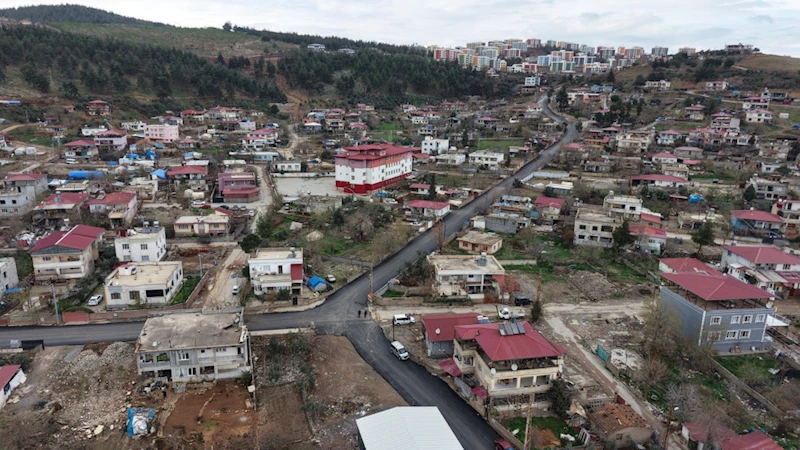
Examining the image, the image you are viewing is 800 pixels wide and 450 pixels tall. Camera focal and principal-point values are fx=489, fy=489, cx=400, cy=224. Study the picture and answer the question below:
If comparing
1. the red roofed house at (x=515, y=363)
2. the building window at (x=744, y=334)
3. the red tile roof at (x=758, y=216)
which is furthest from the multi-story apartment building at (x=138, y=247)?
the red tile roof at (x=758, y=216)

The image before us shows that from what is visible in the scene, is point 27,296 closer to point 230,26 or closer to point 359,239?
point 359,239

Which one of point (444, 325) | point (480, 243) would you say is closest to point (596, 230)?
point (480, 243)

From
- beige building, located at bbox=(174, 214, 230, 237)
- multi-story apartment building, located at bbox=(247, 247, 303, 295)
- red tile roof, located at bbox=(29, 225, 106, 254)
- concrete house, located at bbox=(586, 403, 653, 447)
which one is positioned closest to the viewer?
concrete house, located at bbox=(586, 403, 653, 447)

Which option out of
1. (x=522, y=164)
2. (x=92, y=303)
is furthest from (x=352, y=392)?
(x=522, y=164)

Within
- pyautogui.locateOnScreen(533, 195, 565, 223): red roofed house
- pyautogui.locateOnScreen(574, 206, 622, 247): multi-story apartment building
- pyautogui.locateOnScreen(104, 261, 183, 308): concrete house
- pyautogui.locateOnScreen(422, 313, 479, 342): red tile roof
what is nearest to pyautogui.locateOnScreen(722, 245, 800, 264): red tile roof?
pyautogui.locateOnScreen(574, 206, 622, 247): multi-story apartment building

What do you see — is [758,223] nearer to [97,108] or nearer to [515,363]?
[515,363]

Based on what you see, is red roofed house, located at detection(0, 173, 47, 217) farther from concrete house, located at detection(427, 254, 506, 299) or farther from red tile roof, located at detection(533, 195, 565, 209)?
red tile roof, located at detection(533, 195, 565, 209)

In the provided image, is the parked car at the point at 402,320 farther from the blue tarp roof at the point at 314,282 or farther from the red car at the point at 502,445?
the red car at the point at 502,445
